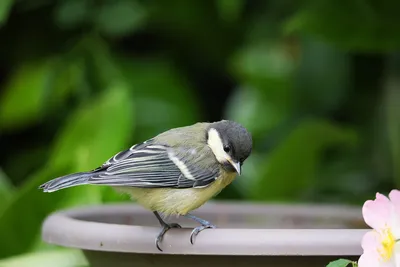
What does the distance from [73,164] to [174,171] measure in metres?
0.48

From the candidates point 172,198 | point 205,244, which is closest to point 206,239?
point 205,244

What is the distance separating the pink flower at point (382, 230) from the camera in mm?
1020

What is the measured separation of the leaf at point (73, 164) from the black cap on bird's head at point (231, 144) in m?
0.41

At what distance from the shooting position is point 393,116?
2.19m

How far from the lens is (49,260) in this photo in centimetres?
147

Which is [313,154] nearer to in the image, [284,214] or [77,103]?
[284,214]

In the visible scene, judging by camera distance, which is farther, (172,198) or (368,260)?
(172,198)

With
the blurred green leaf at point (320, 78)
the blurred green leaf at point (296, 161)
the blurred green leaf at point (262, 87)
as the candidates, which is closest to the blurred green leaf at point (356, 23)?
the blurred green leaf at point (296, 161)

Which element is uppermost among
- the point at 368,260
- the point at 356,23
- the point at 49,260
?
the point at 356,23

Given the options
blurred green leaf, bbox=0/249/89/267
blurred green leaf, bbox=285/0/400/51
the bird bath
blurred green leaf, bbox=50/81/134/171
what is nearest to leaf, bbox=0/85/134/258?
blurred green leaf, bbox=50/81/134/171

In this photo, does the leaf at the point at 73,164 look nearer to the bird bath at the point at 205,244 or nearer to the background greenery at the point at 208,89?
the background greenery at the point at 208,89

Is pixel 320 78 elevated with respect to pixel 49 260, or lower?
elevated

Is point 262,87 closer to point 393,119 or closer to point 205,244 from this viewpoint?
point 393,119

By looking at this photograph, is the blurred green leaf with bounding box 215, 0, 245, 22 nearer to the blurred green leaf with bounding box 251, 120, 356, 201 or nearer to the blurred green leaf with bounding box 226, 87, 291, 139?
the blurred green leaf with bounding box 226, 87, 291, 139
